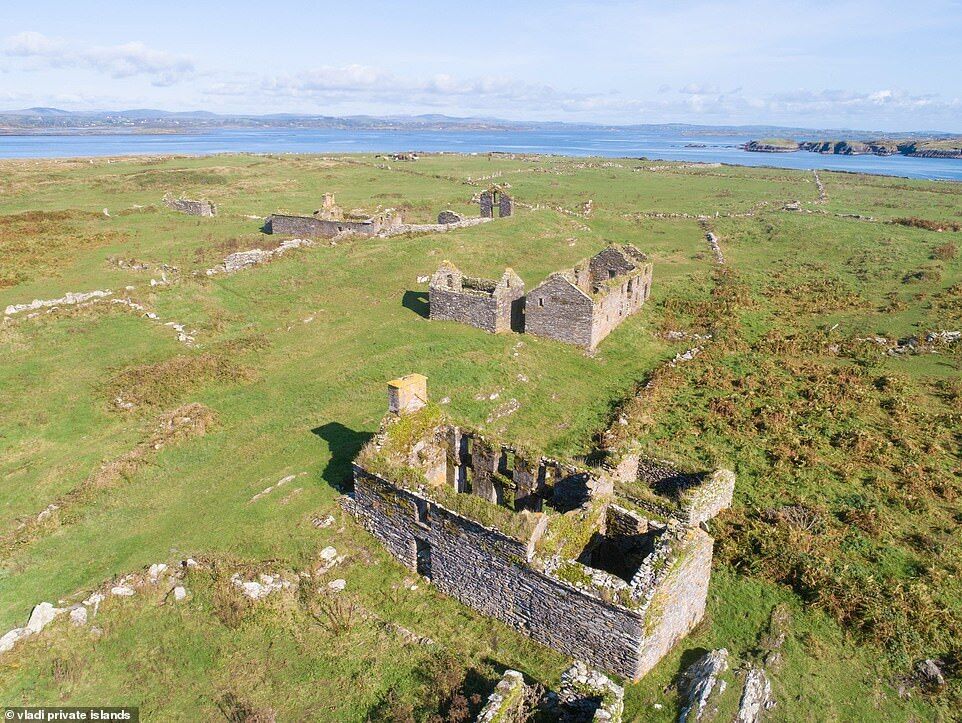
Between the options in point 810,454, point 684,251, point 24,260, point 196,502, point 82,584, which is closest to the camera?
point 82,584

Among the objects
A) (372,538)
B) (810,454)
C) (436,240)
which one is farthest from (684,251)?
(372,538)

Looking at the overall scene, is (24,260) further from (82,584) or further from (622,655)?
(622,655)

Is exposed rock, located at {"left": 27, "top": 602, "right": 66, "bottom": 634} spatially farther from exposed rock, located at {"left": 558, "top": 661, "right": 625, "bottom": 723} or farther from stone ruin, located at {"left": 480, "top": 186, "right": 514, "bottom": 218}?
stone ruin, located at {"left": 480, "top": 186, "right": 514, "bottom": 218}

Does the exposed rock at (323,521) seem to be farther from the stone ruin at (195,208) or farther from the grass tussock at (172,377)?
the stone ruin at (195,208)

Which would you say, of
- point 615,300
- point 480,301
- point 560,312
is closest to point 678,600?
point 560,312

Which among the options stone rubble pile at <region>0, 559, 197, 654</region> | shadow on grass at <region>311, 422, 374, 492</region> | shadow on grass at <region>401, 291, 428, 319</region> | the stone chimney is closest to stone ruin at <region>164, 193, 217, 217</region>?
shadow on grass at <region>401, 291, 428, 319</region>

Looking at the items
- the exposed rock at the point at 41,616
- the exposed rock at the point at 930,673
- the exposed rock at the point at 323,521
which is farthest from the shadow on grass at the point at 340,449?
the exposed rock at the point at 930,673
